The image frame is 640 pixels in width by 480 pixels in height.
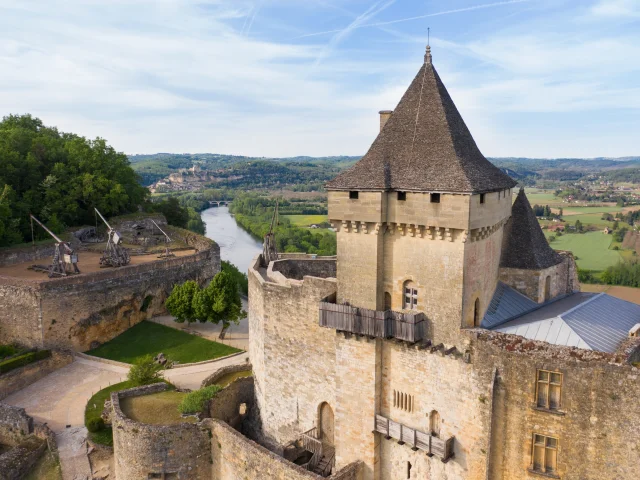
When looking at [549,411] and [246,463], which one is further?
→ [246,463]

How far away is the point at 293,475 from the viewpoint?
17.0 metres

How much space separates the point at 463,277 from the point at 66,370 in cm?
2493

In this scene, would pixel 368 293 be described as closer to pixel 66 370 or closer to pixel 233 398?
pixel 233 398

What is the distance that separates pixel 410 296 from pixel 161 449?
11071 mm

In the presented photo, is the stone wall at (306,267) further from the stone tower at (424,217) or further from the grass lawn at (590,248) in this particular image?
the grass lawn at (590,248)

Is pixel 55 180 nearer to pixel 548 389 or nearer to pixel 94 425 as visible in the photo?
pixel 94 425

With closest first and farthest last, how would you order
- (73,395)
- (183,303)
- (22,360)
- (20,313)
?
(73,395) → (22,360) → (20,313) → (183,303)

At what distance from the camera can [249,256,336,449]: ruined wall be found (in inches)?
794

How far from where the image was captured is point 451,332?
642 inches

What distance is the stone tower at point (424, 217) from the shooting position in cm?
1597

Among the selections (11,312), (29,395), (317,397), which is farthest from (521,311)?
(11,312)

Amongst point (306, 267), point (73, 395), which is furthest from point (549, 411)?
point (73, 395)

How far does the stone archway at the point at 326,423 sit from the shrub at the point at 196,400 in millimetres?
4856

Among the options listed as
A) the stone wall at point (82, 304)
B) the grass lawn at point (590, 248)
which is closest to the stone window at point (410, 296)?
the stone wall at point (82, 304)
